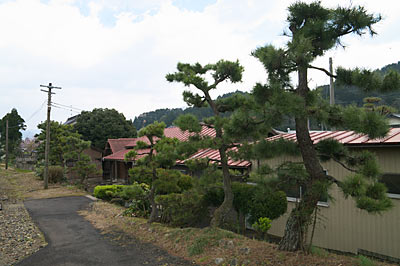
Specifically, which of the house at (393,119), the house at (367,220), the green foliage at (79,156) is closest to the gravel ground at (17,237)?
the house at (367,220)

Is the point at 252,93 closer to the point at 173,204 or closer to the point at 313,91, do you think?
the point at 313,91

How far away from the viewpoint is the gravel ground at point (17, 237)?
216 inches

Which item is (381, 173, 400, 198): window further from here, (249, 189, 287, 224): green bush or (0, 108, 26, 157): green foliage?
(0, 108, 26, 157): green foliage

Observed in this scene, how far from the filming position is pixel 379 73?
3.62 metres

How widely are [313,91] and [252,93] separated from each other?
93 centimetres

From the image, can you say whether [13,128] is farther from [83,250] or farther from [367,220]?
[367,220]

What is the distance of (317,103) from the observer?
4.22 meters

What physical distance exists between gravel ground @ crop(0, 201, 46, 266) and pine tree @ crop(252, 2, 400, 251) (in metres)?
5.06

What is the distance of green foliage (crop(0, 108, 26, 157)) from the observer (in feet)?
114

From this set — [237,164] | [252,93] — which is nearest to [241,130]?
[252,93]

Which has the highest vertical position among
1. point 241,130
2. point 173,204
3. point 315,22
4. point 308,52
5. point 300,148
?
point 315,22

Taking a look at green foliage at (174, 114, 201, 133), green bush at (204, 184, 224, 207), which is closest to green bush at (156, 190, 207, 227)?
green bush at (204, 184, 224, 207)

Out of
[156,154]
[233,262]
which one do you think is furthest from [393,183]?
[156,154]

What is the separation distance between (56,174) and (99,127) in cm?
762
